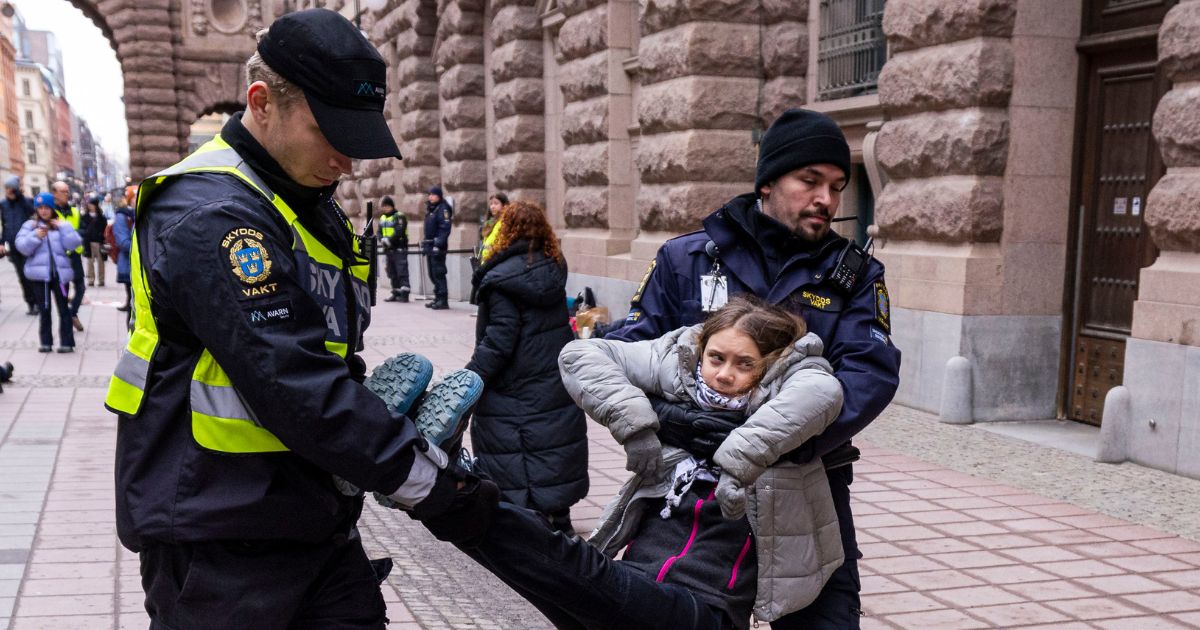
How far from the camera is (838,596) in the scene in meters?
2.76

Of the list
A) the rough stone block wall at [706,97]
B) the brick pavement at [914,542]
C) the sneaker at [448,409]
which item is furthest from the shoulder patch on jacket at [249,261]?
the rough stone block wall at [706,97]

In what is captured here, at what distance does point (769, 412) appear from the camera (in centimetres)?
242

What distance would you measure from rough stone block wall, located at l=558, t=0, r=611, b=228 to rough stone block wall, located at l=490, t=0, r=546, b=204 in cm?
130

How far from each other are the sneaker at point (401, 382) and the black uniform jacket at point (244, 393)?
114mm

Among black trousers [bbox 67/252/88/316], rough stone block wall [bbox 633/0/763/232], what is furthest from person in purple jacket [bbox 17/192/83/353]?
rough stone block wall [bbox 633/0/763/232]

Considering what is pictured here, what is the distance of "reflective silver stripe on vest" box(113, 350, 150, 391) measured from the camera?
6.95ft

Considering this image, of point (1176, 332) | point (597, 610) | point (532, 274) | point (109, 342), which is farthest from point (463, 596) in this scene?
point (109, 342)

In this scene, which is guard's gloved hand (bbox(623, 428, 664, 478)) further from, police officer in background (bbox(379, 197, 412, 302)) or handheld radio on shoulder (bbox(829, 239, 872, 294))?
police officer in background (bbox(379, 197, 412, 302))

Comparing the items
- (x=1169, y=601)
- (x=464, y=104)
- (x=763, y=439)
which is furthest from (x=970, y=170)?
(x=464, y=104)

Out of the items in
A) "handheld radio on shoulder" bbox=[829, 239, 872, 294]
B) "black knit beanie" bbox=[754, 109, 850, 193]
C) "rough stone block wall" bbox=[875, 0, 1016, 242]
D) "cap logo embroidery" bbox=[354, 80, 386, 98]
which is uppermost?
"rough stone block wall" bbox=[875, 0, 1016, 242]

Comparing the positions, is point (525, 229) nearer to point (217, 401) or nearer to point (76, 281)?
point (217, 401)

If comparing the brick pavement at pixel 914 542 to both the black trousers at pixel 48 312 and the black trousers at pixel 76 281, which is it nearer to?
the black trousers at pixel 48 312

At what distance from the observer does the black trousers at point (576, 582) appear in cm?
221

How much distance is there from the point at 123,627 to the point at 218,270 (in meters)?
2.70
